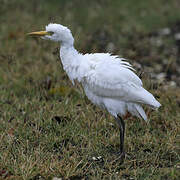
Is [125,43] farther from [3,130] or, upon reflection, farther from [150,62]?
[3,130]

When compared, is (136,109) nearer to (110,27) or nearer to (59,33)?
(59,33)

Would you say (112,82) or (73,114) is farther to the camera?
(73,114)

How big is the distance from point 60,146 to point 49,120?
1.40ft

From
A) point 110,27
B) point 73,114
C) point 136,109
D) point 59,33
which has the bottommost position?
point 73,114

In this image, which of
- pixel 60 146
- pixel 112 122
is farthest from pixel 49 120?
pixel 112 122

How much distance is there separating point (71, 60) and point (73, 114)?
897mm

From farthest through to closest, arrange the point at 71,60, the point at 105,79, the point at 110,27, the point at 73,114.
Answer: the point at 110,27 < the point at 73,114 < the point at 71,60 < the point at 105,79

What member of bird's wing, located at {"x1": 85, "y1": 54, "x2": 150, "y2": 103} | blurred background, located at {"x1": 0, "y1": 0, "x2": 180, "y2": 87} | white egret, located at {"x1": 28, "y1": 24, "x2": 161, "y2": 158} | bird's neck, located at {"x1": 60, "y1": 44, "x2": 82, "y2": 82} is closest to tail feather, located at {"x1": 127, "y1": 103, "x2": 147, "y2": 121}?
white egret, located at {"x1": 28, "y1": 24, "x2": 161, "y2": 158}

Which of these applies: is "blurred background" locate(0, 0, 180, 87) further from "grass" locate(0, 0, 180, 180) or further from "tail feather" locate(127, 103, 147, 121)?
"tail feather" locate(127, 103, 147, 121)

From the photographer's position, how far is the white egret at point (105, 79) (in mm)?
3428

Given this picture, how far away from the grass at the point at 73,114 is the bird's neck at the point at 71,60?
0.68 m

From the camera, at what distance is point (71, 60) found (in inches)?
139

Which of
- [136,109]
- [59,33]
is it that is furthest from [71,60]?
[136,109]

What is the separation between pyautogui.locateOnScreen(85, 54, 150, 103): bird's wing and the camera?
342cm
